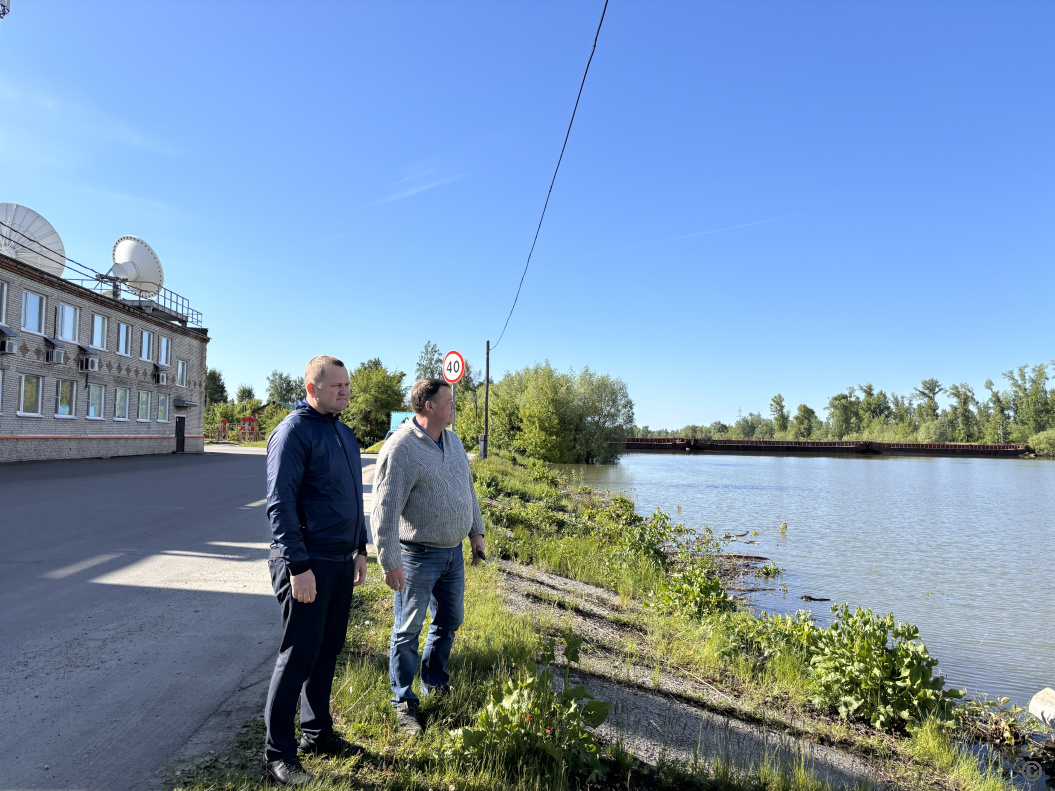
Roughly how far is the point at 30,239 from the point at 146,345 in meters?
7.29

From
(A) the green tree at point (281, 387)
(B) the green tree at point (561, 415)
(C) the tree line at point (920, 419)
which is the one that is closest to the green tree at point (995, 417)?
(C) the tree line at point (920, 419)

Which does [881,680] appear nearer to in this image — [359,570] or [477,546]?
[477,546]

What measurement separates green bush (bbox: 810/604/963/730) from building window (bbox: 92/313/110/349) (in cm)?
3267

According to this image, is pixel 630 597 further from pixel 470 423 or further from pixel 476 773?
pixel 470 423

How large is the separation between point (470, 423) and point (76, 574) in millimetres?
45063

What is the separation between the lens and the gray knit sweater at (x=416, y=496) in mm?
3814

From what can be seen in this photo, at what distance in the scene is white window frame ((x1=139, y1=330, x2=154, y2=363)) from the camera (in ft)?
110

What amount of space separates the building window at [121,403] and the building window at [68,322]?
3760mm

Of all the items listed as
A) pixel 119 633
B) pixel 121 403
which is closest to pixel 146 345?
pixel 121 403

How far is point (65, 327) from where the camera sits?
2748 centimetres

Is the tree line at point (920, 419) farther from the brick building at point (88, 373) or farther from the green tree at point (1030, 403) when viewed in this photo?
the brick building at point (88, 373)

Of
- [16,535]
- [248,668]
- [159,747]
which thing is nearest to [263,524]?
[16,535]

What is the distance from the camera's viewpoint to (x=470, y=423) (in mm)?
52531

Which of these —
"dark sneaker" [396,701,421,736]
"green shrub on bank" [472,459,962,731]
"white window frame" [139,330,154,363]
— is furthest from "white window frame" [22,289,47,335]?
"dark sneaker" [396,701,421,736]
